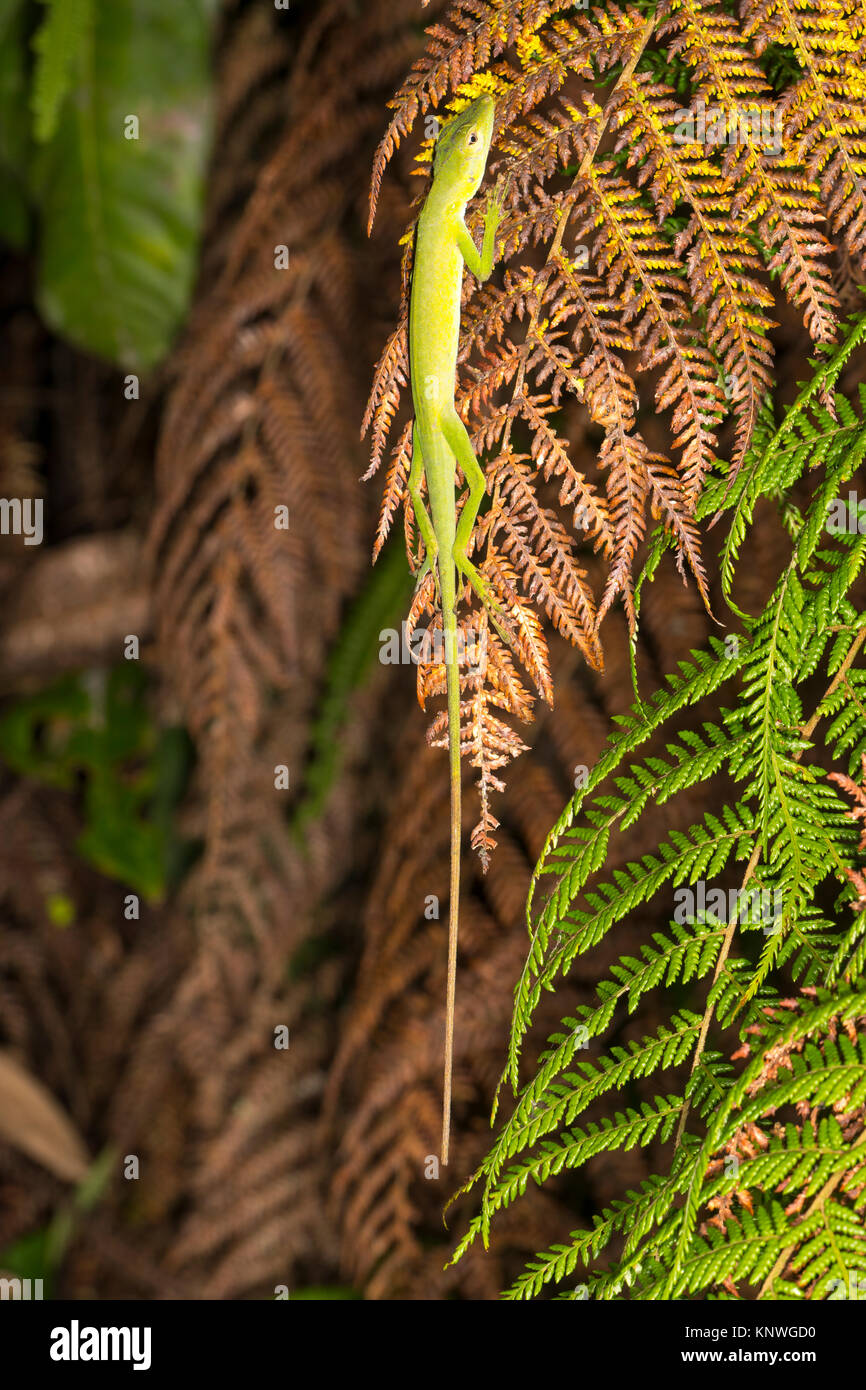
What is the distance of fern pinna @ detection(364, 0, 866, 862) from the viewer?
0.94m

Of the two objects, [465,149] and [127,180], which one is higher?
[127,180]

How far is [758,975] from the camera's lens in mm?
943

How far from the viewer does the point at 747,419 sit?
93 centimetres

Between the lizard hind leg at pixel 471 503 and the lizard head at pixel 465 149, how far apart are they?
0.27 meters

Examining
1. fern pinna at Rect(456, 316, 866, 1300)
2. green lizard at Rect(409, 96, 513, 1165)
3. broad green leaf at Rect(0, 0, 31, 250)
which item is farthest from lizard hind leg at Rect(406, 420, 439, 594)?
broad green leaf at Rect(0, 0, 31, 250)

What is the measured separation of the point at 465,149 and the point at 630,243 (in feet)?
0.79

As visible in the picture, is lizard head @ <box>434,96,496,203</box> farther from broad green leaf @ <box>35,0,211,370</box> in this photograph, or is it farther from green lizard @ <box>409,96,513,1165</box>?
broad green leaf @ <box>35,0,211,370</box>

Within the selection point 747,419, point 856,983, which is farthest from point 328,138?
point 856,983

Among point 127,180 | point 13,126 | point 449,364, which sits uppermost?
point 13,126

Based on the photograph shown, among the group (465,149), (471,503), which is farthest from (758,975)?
(465,149)

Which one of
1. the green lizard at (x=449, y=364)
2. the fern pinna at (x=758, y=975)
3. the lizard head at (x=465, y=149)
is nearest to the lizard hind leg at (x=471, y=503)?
the green lizard at (x=449, y=364)

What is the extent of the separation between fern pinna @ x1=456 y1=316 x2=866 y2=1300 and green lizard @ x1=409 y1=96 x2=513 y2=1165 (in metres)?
0.15

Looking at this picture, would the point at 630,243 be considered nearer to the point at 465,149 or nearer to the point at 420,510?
the point at 465,149

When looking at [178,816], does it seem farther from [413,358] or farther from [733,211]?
[733,211]
